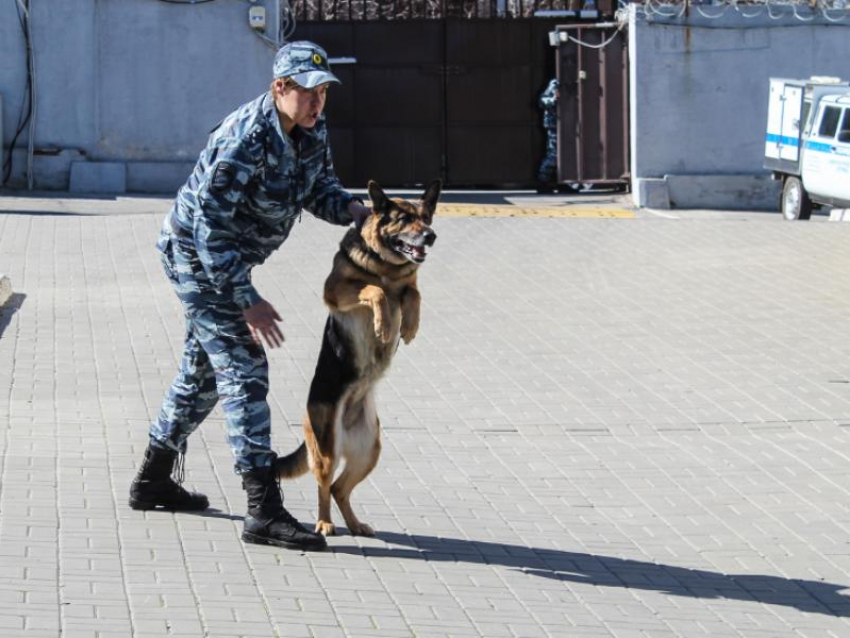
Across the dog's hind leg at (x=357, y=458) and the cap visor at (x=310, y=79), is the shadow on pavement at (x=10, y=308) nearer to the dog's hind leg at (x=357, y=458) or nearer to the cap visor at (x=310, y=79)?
the dog's hind leg at (x=357, y=458)

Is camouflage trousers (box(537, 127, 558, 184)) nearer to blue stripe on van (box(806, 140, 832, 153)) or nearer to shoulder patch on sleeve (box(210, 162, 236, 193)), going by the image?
blue stripe on van (box(806, 140, 832, 153))

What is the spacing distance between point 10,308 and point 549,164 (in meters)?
11.3

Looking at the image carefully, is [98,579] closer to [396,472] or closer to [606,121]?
[396,472]

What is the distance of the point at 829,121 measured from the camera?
19.3 meters

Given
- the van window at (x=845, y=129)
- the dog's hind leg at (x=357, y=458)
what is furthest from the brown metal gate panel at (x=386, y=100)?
the dog's hind leg at (x=357, y=458)

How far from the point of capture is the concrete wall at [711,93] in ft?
65.6

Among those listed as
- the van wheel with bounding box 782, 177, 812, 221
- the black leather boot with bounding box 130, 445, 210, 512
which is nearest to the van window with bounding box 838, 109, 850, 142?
the van wheel with bounding box 782, 177, 812, 221

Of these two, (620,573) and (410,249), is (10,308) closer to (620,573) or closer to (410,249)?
(410,249)

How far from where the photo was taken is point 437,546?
6.15 metres

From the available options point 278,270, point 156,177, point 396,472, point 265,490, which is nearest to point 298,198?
point 265,490

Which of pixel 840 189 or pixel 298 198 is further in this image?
pixel 840 189

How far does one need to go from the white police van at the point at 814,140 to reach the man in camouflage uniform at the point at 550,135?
3004mm

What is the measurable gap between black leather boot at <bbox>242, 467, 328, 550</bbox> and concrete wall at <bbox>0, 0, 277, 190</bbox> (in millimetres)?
13571

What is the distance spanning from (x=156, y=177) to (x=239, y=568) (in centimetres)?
1391
